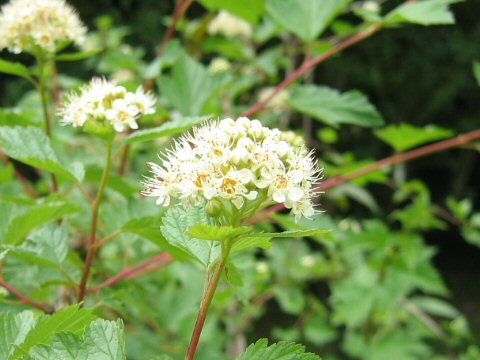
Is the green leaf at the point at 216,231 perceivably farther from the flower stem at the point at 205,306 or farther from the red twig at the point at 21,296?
the red twig at the point at 21,296

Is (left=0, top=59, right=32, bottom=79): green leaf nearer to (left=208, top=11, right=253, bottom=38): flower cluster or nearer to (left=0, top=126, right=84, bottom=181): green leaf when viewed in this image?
(left=0, top=126, right=84, bottom=181): green leaf

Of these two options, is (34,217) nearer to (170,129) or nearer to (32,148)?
(32,148)

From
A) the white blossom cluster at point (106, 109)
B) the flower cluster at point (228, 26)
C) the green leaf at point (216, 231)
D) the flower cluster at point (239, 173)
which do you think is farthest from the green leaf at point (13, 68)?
the flower cluster at point (228, 26)

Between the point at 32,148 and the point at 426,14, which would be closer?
the point at 32,148

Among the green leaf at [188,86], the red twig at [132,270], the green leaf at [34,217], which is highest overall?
the green leaf at [34,217]

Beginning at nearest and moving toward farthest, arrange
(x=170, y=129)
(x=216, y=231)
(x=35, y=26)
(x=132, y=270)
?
(x=216, y=231) < (x=170, y=129) < (x=132, y=270) < (x=35, y=26)

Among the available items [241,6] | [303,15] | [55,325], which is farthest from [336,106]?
[55,325]
